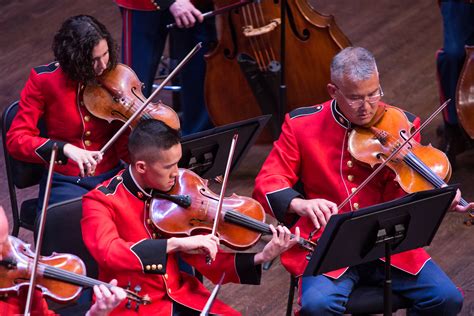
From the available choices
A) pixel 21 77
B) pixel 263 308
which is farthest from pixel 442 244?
pixel 21 77

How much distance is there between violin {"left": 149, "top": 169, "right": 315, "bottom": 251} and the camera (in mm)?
3217

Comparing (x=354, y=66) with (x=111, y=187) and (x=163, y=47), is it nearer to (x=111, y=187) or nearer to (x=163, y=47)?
(x=111, y=187)

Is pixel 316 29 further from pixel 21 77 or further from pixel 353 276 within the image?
pixel 21 77

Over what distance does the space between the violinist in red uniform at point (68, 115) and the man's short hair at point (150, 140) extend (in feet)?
1.88

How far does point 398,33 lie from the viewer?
6.64m

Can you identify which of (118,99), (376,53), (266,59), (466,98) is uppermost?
(118,99)

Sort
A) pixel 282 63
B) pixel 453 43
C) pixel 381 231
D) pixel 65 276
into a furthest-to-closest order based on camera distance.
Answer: pixel 453 43, pixel 282 63, pixel 381 231, pixel 65 276

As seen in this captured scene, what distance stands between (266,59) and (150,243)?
189 centimetres

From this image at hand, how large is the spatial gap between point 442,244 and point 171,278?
168cm

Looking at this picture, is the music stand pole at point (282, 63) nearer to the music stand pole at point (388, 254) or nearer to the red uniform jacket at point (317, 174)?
the red uniform jacket at point (317, 174)

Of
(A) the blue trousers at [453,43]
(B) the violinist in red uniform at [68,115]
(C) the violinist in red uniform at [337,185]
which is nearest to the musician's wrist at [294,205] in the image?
(C) the violinist in red uniform at [337,185]

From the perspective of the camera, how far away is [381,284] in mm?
3475

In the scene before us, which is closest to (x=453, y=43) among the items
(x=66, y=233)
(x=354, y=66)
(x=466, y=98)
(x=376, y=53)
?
(x=466, y=98)

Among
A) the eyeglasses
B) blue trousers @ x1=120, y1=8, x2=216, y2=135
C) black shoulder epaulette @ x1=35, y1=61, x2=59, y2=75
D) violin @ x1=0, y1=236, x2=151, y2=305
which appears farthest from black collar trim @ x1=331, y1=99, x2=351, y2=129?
blue trousers @ x1=120, y1=8, x2=216, y2=135
